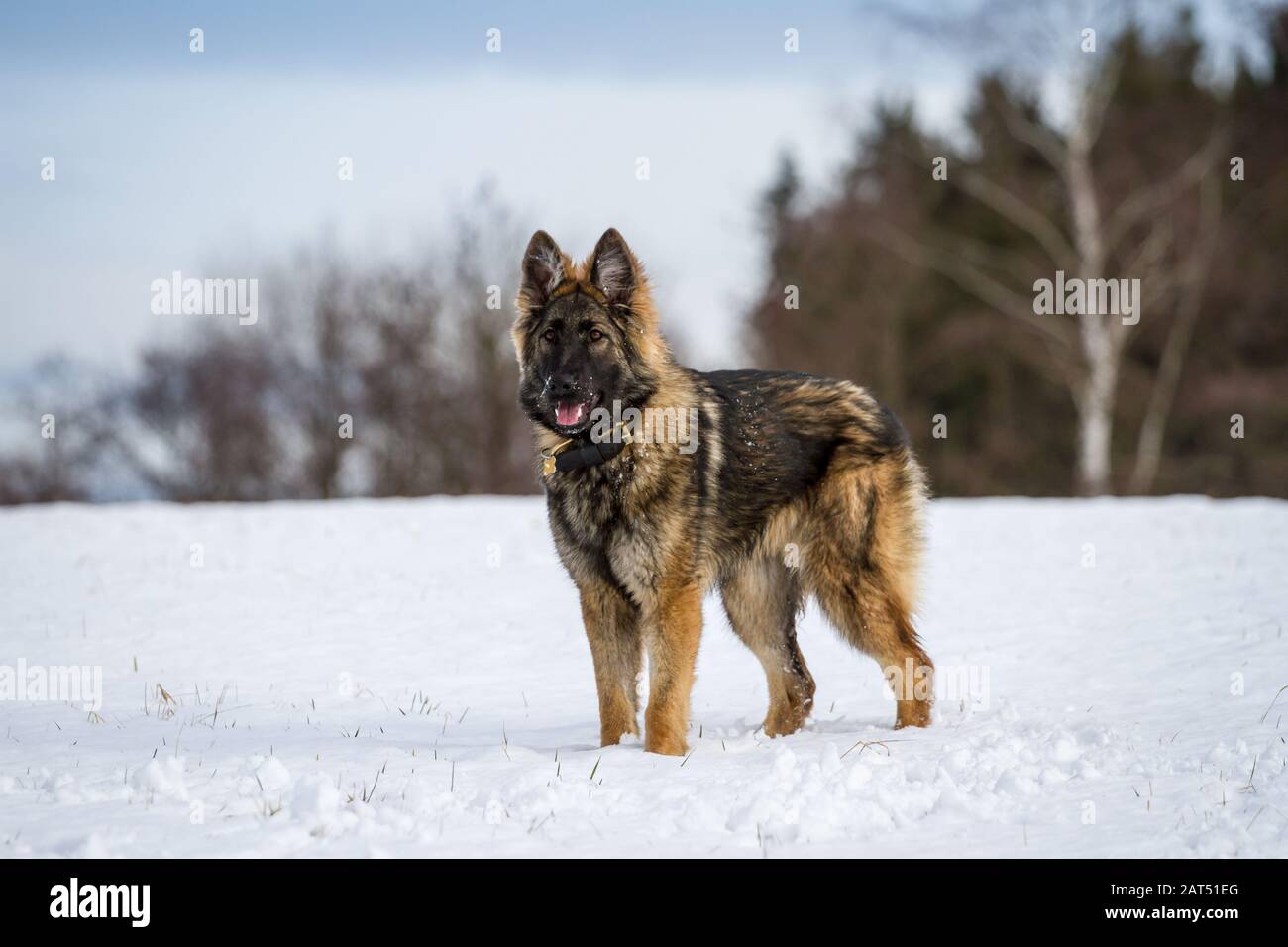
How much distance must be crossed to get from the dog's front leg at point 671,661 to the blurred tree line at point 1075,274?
1377 centimetres

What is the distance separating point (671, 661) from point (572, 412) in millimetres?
1187

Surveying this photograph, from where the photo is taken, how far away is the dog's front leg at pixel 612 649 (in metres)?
5.47

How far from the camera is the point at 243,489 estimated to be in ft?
92.4

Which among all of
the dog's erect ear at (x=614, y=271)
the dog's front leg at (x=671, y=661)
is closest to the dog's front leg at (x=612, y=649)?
the dog's front leg at (x=671, y=661)

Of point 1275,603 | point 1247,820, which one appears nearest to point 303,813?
point 1247,820

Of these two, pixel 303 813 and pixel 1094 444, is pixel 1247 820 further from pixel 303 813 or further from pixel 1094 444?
pixel 1094 444

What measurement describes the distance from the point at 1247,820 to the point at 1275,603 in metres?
5.18

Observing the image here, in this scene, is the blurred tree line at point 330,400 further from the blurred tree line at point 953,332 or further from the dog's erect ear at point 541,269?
the dog's erect ear at point 541,269

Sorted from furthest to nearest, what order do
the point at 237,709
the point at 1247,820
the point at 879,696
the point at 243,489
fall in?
the point at 243,489 < the point at 879,696 < the point at 237,709 < the point at 1247,820

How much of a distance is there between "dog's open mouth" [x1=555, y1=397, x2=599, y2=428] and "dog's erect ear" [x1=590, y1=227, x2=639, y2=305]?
0.53m

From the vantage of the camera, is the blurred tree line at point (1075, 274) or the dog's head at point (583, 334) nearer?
the dog's head at point (583, 334)

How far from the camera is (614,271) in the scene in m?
5.57

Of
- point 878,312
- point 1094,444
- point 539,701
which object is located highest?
point 878,312

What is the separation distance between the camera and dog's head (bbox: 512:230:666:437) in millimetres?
5410
